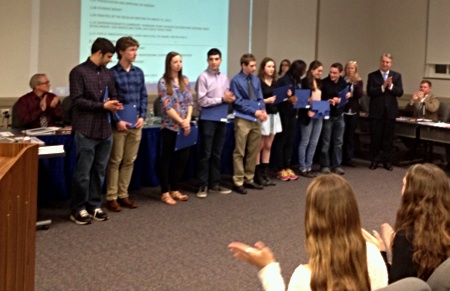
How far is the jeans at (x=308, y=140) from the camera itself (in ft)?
21.1

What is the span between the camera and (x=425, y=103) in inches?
288

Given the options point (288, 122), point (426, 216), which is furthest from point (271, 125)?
point (426, 216)

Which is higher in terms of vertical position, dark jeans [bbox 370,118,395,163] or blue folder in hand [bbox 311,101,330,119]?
blue folder in hand [bbox 311,101,330,119]

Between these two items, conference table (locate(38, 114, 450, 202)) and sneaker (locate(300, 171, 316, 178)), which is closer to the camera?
conference table (locate(38, 114, 450, 202))

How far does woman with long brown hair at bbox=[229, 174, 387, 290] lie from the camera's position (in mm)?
1568

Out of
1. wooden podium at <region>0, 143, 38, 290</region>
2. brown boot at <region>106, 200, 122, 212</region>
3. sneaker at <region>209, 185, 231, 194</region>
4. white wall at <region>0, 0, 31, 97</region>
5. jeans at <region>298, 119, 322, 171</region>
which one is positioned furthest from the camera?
jeans at <region>298, 119, 322, 171</region>

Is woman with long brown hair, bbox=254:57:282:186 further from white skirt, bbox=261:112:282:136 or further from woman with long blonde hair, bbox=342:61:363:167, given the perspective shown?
woman with long blonde hair, bbox=342:61:363:167

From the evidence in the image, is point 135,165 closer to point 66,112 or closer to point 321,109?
point 66,112

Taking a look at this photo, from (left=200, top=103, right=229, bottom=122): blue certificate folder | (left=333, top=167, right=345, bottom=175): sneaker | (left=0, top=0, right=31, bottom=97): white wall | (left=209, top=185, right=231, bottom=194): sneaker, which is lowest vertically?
(left=209, top=185, right=231, bottom=194): sneaker

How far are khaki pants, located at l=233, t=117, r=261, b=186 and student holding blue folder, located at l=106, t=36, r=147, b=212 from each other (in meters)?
1.15

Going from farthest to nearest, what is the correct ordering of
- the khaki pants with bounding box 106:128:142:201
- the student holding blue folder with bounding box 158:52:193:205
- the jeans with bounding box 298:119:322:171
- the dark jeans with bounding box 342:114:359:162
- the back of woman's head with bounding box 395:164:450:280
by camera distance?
the dark jeans with bounding box 342:114:359:162 → the jeans with bounding box 298:119:322:171 → the student holding blue folder with bounding box 158:52:193:205 → the khaki pants with bounding box 106:128:142:201 → the back of woman's head with bounding box 395:164:450:280

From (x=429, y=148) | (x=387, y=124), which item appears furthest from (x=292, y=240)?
(x=429, y=148)

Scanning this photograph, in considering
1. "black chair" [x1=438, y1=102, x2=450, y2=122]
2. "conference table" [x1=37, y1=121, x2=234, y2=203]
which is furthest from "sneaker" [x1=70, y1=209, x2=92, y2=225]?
"black chair" [x1=438, y1=102, x2=450, y2=122]

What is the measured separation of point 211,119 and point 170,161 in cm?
55
